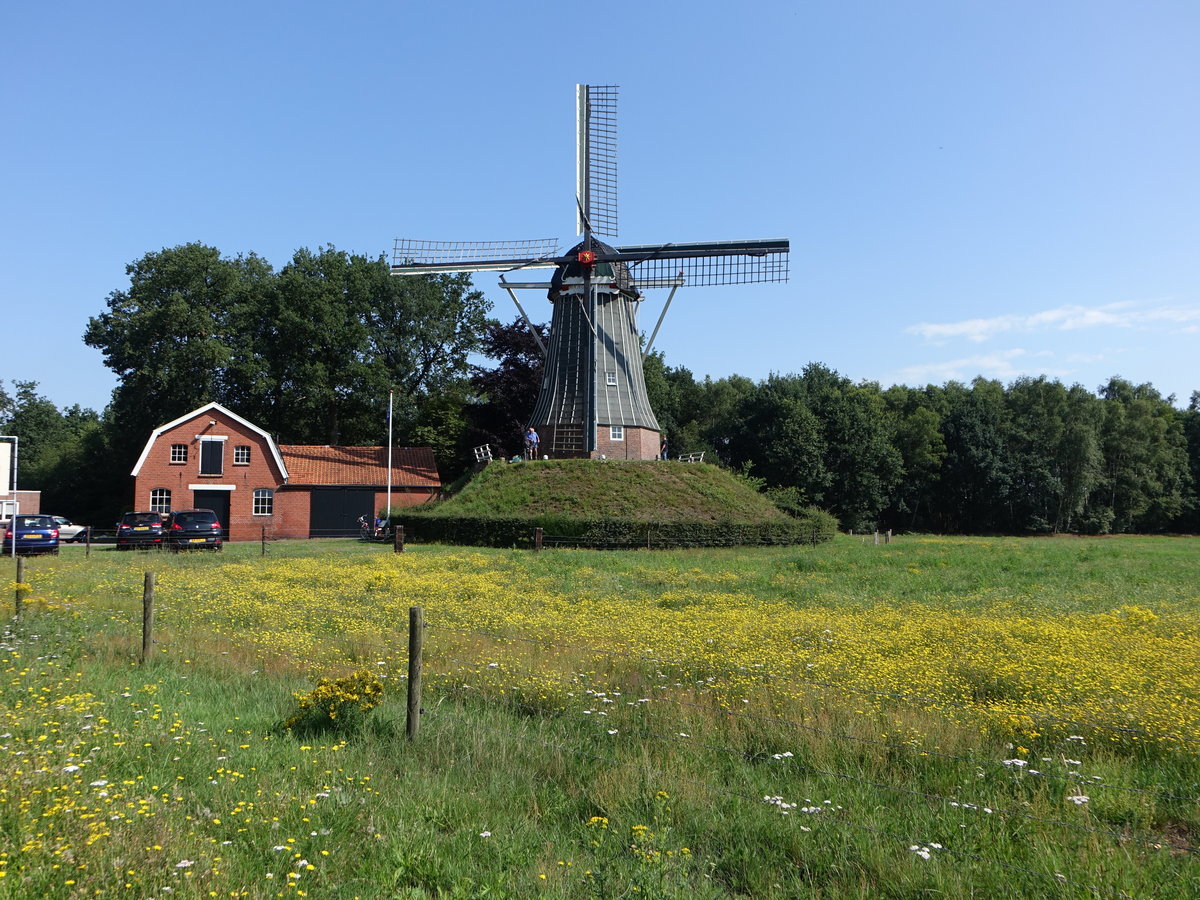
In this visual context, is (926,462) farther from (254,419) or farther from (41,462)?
(41,462)

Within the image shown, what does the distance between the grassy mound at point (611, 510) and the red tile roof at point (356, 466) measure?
10.7 meters

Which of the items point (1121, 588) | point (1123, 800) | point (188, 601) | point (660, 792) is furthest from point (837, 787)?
point (1121, 588)

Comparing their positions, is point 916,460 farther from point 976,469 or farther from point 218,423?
point 218,423

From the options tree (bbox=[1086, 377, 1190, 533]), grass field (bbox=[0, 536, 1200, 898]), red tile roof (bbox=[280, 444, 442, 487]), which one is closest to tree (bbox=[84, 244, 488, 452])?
red tile roof (bbox=[280, 444, 442, 487])

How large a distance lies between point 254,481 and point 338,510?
476cm

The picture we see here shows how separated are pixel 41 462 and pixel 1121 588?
3102 inches

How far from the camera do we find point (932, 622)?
13148 millimetres

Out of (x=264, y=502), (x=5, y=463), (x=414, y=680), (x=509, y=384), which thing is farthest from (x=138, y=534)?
(x=414, y=680)

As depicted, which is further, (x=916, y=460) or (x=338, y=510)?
(x=916, y=460)

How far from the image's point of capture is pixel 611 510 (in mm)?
36531

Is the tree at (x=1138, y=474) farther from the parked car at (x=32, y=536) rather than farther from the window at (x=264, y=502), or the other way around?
the parked car at (x=32, y=536)

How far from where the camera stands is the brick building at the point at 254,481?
45.1 meters

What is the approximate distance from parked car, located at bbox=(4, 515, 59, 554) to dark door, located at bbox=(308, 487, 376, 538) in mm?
16502

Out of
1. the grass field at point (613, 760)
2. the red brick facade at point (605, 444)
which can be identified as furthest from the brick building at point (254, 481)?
the grass field at point (613, 760)
